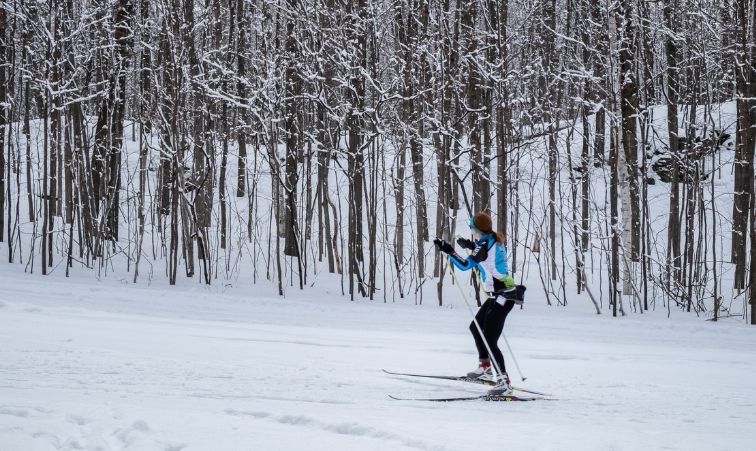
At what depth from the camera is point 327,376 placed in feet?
26.5

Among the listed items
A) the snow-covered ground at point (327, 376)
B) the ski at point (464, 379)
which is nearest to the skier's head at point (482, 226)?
the ski at point (464, 379)

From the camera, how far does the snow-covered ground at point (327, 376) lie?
17.7 ft

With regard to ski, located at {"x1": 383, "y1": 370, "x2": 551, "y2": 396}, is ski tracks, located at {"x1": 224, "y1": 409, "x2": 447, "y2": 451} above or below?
above

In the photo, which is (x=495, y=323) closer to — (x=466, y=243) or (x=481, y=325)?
(x=481, y=325)

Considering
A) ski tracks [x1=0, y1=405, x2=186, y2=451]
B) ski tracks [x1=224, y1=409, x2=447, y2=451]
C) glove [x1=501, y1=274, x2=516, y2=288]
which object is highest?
glove [x1=501, y1=274, x2=516, y2=288]

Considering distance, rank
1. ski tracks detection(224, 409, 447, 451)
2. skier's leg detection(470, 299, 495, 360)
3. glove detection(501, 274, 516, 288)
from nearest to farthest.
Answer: ski tracks detection(224, 409, 447, 451) < glove detection(501, 274, 516, 288) < skier's leg detection(470, 299, 495, 360)

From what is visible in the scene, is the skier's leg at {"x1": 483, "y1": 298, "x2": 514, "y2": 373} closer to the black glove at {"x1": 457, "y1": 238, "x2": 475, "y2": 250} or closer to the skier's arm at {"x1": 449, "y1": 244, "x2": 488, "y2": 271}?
the skier's arm at {"x1": 449, "y1": 244, "x2": 488, "y2": 271}

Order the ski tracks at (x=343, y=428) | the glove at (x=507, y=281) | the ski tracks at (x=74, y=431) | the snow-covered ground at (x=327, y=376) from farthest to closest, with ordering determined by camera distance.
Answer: the glove at (x=507, y=281), the snow-covered ground at (x=327, y=376), the ski tracks at (x=343, y=428), the ski tracks at (x=74, y=431)

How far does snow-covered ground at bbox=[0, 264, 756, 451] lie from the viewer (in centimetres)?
541

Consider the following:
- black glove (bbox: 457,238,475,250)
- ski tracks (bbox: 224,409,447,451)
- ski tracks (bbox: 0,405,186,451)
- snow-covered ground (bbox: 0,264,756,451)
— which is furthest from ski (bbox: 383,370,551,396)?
ski tracks (bbox: 0,405,186,451)

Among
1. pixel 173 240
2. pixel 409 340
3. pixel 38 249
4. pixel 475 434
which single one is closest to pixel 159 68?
pixel 173 240

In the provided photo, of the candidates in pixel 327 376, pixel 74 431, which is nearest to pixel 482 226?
pixel 327 376

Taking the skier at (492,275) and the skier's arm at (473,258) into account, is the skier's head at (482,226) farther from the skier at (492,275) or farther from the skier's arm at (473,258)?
the skier's arm at (473,258)

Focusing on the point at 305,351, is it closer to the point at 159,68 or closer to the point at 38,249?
the point at 159,68
